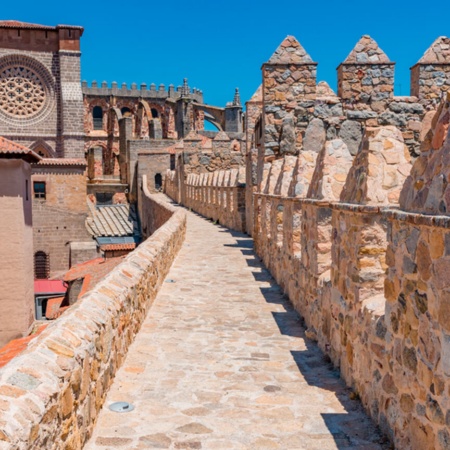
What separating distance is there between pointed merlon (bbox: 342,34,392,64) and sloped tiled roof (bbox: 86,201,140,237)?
2066 centimetres

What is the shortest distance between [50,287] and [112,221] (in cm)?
Result: 1062

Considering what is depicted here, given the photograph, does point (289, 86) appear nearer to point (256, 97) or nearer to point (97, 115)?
point (256, 97)

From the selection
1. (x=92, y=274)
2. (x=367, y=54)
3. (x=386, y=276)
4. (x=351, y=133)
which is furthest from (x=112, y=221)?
(x=386, y=276)

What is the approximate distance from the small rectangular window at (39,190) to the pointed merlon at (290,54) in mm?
18896

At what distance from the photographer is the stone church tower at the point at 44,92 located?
36.8 m

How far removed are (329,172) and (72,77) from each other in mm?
34625

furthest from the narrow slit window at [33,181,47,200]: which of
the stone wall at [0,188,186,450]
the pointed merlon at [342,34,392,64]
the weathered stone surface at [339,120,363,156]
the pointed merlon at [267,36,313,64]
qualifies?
the stone wall at [0,188,186,450]

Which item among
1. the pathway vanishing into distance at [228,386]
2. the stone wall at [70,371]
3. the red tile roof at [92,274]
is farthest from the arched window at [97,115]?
the stone wall at [70,371]

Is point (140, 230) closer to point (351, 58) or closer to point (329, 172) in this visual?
point (351, 58)

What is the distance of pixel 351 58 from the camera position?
9539mm

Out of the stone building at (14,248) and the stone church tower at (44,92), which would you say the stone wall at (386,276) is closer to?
the stone building at (14,248)

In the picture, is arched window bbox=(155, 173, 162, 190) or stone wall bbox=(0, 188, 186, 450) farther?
arched window bbox=(155, 173, 162, 190)

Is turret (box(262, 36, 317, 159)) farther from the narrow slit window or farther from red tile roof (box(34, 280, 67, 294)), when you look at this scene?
the narrow slit window

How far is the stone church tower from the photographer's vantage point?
121 feet
